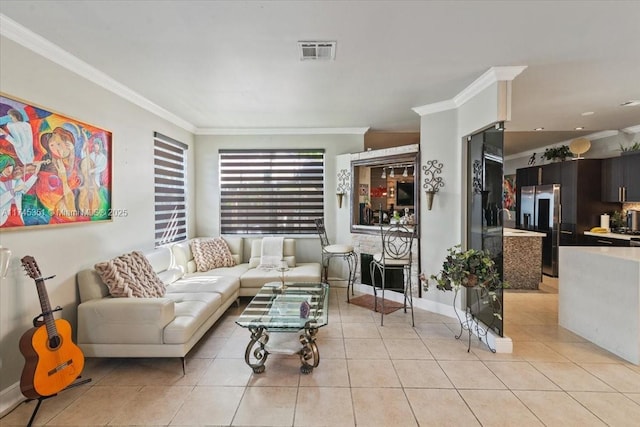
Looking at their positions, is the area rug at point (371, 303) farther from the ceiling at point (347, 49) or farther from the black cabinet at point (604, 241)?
the black cabinet at point (604, 241)

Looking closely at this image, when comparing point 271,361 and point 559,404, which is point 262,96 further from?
point 559,404

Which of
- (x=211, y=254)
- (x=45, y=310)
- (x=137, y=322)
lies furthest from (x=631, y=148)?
(x=45, y=310)

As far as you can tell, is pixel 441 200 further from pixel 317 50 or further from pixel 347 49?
pixel 317 50

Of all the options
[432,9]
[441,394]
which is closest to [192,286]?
[441,394]

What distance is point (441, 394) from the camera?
2.29 m

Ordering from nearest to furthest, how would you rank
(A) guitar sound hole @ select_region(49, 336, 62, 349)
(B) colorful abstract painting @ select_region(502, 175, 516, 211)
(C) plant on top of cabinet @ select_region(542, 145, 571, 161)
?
(A) guitar sound hole @ select_region(49, 336, 62, 349) → (C) plant on top of cabinet @ select_region(542, 145, 571, 161) → (B) colorful abstract painting @ select_region(502, 175, 516, 211)

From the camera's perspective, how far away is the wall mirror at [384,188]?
14.2ft

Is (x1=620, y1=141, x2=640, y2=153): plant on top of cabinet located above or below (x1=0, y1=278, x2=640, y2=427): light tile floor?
above

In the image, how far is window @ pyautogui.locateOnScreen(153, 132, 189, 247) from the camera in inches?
162

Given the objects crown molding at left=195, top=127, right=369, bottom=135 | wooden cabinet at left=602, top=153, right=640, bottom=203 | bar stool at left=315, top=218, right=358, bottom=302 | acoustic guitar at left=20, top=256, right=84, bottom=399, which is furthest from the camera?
crown molding at left=195, top=127, right=369, bottom=135

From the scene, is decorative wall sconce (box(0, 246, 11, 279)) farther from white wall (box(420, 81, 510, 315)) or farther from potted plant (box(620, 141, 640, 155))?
potted plant (box(620, 141, 640, 155))

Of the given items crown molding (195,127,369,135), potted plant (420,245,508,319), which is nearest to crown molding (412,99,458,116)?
crown molding (195,127,369,135)

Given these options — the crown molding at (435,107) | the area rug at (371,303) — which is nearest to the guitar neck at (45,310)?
the area rug at (371,303)

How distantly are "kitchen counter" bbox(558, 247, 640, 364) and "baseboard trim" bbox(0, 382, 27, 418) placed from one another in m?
5.03
